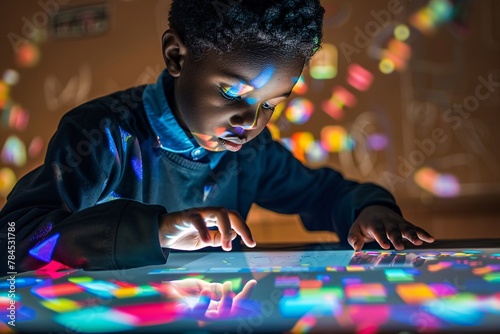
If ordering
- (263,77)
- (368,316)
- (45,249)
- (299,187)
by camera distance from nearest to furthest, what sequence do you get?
(368,316) → (45,249) → (263,77) → (299,187)

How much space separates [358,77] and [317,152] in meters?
0.31

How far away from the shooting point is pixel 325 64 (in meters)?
2.08

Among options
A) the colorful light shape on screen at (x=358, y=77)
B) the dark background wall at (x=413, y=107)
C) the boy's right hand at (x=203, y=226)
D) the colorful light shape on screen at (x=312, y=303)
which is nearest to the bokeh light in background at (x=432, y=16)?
the dark background wall at (x=413, y=107)

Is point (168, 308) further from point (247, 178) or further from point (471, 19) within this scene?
point (471, 19)

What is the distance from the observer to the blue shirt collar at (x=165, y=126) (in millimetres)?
854

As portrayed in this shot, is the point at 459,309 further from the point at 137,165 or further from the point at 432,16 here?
the point at 432,16

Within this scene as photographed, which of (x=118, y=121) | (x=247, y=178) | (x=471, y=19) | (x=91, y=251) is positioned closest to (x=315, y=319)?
(x=91, y=251)

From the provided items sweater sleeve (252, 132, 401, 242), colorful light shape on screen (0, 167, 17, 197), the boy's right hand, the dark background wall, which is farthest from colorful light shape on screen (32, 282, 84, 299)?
colorful light shape on screen (0, 167, 17, 197)

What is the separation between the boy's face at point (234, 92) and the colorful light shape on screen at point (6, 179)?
1739 mm

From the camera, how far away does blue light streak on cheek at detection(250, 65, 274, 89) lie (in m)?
0.73

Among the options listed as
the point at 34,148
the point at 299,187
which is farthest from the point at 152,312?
the point at 34,148

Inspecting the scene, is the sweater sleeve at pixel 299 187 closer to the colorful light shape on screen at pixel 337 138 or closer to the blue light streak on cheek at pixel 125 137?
the blue light streak on cheek at pixel 125 137

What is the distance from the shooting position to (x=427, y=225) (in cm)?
202

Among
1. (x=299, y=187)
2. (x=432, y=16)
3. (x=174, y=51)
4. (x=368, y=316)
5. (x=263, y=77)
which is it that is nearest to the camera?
(x=368, y=316)
